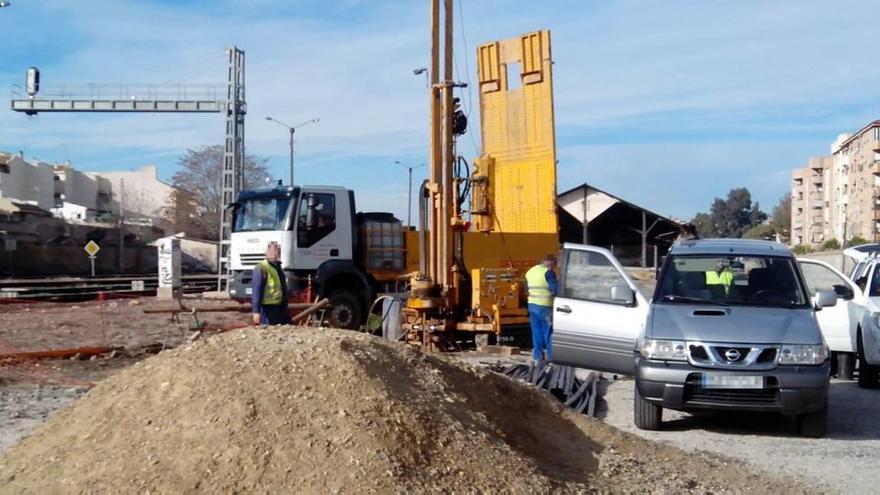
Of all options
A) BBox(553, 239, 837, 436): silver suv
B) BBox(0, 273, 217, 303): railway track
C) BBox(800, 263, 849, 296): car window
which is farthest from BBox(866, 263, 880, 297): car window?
BBox(0, 273, 217, 303): railway track

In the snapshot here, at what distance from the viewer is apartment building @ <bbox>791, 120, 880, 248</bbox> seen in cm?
7906

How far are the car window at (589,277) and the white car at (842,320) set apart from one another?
301cm

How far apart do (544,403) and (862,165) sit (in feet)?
277

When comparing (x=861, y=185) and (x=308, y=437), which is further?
(x=861, y=185)

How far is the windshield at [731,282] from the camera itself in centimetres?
987

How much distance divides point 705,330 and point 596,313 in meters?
1.86

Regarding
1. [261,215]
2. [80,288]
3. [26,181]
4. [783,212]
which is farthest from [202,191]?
[783,212]

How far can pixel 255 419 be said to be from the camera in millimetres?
5941

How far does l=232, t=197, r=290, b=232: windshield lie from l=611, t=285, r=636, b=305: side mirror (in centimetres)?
991

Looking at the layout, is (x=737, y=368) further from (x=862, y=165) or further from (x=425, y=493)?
(x=862, y=165)

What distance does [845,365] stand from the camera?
43.5 feet

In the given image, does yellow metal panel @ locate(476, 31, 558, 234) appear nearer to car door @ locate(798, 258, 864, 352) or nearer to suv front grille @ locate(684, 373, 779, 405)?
car door @ locate(798, 258, 864, 352)

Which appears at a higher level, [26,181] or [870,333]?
[26,181]

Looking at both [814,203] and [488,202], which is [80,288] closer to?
[488,202]
